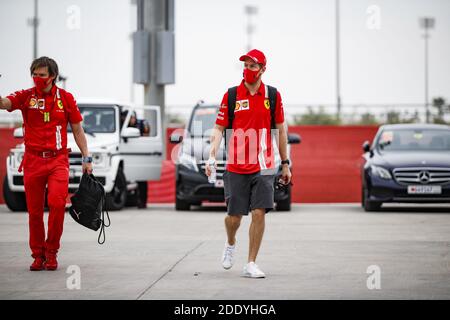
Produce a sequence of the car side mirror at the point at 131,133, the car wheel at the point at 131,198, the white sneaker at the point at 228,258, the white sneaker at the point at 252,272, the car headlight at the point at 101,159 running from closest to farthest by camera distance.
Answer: the white sneaker at the point at 252,272 → the white sneaker at the point at 228,258 → the car headlight at the point at 101,159 → the car side mirror at the point at 131,133 → the car wheel at the point at 131,198

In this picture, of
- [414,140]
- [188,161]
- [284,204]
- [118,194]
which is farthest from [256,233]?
[414,140]

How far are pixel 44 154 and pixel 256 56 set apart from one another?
216 cm

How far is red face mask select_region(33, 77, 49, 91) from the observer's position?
10453mm

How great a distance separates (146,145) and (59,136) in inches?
408

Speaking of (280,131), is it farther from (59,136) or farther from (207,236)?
(207,236)

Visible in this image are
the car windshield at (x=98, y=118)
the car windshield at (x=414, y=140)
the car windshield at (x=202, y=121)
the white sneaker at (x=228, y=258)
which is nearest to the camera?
the white sneaker at (x=228, y=258)

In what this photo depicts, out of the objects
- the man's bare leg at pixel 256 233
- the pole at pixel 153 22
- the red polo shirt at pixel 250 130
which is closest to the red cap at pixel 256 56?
the red polo shirt at pixel 250 130

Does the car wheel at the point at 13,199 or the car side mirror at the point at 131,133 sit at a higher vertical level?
the car side mirror at the point at 131,133

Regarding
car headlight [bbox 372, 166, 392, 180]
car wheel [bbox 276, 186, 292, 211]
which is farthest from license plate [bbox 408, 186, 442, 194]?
car wheel [bbox 276, 186, 292, 211]

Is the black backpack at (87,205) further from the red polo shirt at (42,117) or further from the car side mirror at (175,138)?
the car side mirror at (175,138)

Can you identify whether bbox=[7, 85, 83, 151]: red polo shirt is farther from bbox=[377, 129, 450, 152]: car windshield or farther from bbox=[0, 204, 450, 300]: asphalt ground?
bbox=[377, 129, 450, 152]: car windshield

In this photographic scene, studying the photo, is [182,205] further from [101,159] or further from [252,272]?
[252,272]

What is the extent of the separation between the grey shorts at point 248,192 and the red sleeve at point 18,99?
1960mm

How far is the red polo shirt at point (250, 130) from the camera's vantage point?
9914 millimetres
